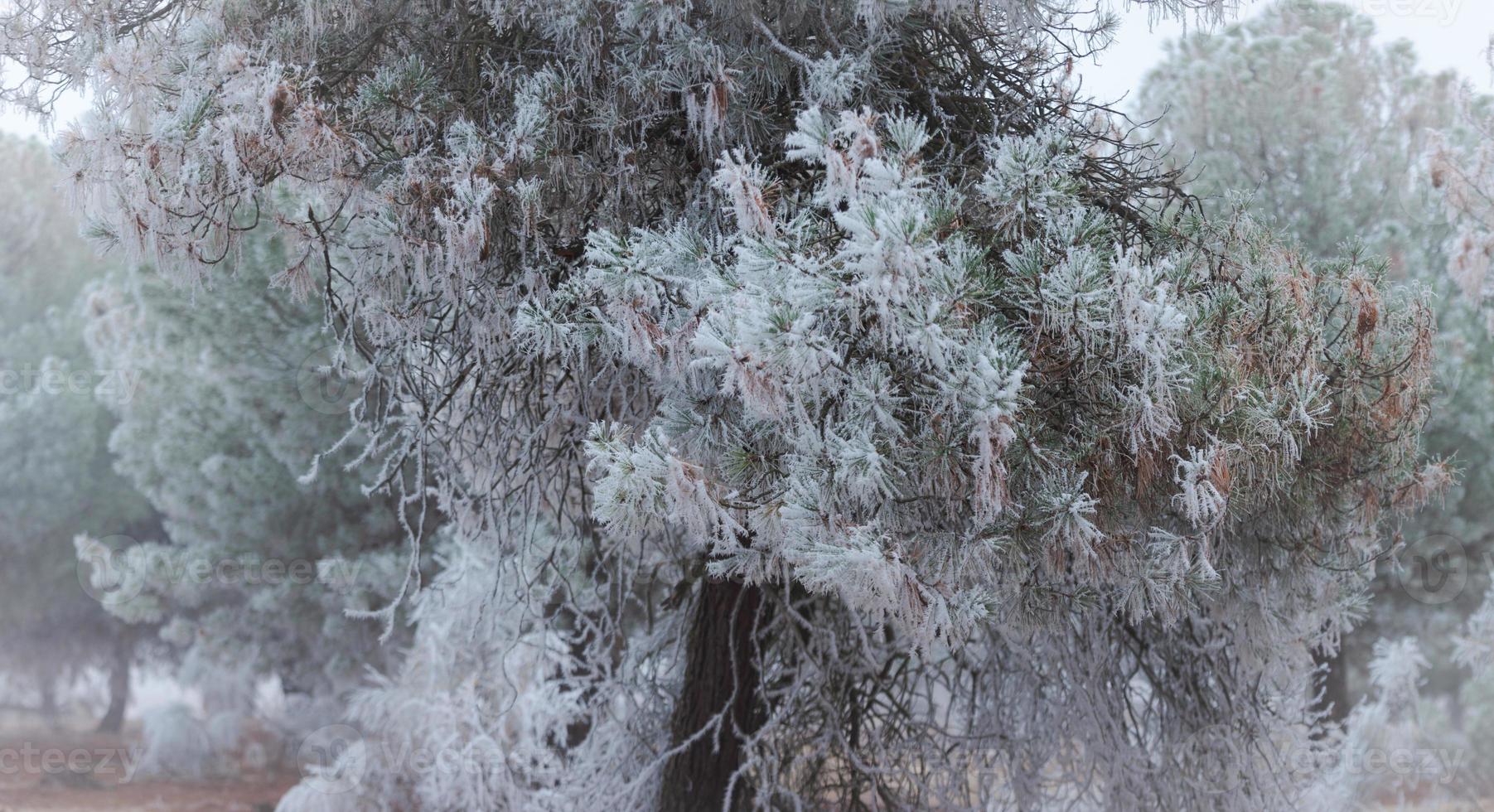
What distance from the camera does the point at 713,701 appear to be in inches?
185

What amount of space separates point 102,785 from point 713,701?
1108 cm

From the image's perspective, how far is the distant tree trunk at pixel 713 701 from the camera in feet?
15.1

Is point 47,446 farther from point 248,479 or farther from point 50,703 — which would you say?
point 50,703

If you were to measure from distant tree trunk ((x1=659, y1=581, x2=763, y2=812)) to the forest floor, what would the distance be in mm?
8841

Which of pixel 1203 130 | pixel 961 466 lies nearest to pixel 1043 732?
pixel 961 466

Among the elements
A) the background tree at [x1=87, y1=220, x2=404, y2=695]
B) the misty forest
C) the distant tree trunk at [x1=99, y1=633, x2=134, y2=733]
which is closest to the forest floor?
the distant tree trunk at [x1=99, y1=633, x2=134, y2=733]

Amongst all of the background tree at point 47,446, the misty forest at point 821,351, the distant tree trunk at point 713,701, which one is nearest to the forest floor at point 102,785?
the background tree at point 47,446

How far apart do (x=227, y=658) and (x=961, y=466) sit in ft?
30.9

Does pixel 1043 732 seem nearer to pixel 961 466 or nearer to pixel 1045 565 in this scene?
pixel 1045 565

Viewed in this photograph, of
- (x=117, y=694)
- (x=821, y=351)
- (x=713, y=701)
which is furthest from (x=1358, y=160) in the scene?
(x=117, y=694)

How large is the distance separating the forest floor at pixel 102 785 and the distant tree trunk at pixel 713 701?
884 centimetres

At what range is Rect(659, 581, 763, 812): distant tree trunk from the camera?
462 cm

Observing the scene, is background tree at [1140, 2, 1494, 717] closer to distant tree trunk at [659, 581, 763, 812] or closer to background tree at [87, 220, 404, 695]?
distant tree trunk at [659, 581, 763, 812]

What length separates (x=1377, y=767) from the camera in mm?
9086
